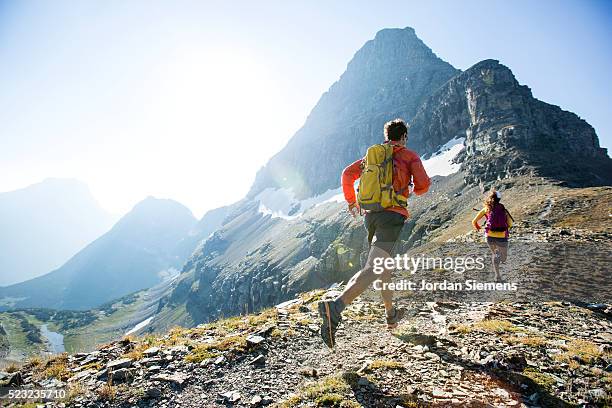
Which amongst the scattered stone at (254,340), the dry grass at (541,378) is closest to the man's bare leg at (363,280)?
the scattered stone at (254,340)

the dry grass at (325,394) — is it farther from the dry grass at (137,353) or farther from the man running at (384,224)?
the dry grass at (137,353)

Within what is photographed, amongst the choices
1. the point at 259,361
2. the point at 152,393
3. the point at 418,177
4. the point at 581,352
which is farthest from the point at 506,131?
the point at 152,393

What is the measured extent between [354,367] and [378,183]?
3.14m

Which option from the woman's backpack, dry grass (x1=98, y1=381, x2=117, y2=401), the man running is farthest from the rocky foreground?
the woman's backpack

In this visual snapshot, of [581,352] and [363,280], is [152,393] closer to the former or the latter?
[363,280]

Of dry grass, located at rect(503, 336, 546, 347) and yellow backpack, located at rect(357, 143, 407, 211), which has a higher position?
yellow backpack, located at rect(357, 143, 407, 211)

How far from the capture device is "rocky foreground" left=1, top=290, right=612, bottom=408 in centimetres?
458

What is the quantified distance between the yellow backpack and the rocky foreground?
2644mm

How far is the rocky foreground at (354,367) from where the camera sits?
458 centimetres

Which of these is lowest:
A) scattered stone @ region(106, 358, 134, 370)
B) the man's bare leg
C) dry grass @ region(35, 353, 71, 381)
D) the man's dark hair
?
dry grass @ region(35, 353, 71, 381)

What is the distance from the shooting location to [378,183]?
19.1ft

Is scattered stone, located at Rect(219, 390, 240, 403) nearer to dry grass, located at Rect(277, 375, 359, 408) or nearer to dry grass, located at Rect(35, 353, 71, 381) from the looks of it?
dry grass, located at Rect(277, 375, 359, 408)

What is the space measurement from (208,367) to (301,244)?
560 feet

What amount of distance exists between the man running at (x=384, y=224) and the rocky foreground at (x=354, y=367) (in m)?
0.89
